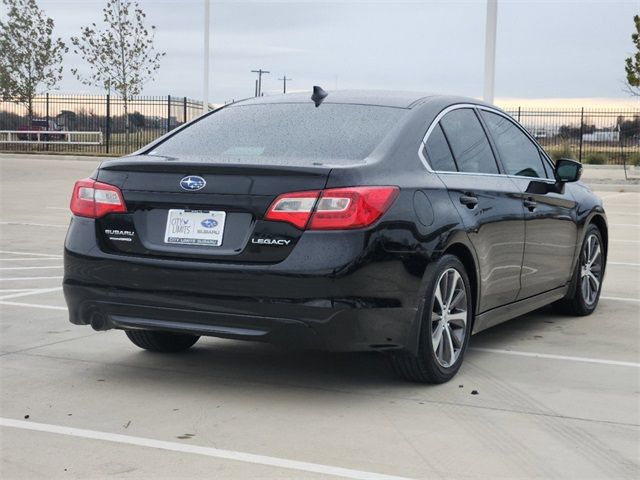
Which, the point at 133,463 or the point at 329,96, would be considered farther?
the point at 329,96

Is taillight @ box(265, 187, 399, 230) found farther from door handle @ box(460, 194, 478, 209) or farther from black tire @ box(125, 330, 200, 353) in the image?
black tire @ box(125, 330, 200, 353)

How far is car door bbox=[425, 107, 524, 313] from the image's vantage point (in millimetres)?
5746

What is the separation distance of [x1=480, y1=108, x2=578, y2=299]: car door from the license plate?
2267 mm

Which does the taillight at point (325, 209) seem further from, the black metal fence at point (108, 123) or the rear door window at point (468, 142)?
the black metal fence at point (108, 123)

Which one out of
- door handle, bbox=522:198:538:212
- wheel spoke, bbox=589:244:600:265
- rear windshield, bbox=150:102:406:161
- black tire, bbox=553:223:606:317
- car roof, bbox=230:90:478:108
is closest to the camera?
rear windshield, bbox=150:102:406:161

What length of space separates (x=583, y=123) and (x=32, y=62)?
26.0 meters

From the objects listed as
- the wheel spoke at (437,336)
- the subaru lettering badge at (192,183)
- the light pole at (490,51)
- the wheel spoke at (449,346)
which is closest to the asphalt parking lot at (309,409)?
the wheel spoke at (449,346)

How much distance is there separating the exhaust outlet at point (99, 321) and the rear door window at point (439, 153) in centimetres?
191

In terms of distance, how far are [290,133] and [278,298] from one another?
1125mm

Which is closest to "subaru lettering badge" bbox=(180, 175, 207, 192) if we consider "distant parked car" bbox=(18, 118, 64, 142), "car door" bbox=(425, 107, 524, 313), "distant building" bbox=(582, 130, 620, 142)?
"car door" bbox=(425, 107, 524, 313)

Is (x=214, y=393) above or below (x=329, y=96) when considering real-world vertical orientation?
below

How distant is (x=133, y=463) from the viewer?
413 cm

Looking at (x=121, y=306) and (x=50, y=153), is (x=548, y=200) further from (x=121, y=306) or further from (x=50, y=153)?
(x=50, y=153)

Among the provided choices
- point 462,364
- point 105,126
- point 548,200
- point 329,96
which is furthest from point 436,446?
point 105,126
